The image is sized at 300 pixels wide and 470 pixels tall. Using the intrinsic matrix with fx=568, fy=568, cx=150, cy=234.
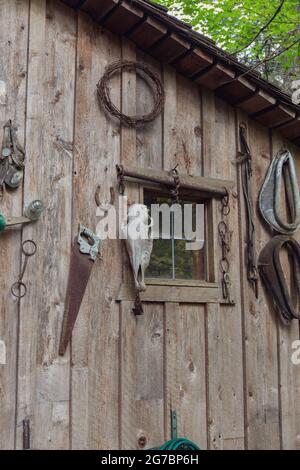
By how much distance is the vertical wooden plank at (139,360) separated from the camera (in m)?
3.55

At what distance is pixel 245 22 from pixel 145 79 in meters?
5.75

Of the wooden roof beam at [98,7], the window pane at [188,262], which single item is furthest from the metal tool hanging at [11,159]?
the window pane at [188,262]

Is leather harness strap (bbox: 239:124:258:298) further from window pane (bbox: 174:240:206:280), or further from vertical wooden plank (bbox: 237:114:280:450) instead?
window pane (bbox: 174:240:206:280)

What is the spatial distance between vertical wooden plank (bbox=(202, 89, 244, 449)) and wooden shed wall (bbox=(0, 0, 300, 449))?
11mm

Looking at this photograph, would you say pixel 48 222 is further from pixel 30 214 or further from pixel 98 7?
pixel 98 7

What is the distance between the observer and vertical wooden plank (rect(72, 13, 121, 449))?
3.42 m

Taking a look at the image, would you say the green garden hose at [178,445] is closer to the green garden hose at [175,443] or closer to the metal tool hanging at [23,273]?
the green garden hose at [175,443]

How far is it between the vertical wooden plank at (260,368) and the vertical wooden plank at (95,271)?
1.10 m

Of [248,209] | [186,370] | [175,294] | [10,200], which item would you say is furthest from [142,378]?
[248,209]

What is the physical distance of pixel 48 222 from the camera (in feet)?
11.4

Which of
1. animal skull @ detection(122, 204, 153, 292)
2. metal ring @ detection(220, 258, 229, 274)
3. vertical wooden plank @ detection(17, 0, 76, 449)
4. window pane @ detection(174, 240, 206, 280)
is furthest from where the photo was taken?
metal ring @ detection(220, 258, 229, 274)

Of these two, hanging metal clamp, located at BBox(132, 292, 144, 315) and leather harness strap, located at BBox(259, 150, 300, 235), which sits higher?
leather harness strap, located at BBox(259, 150, 300, 235)

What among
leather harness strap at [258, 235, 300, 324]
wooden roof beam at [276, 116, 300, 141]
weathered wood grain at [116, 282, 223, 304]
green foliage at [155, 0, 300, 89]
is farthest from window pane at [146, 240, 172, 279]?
green foliage at [155, 0, 300, 89]

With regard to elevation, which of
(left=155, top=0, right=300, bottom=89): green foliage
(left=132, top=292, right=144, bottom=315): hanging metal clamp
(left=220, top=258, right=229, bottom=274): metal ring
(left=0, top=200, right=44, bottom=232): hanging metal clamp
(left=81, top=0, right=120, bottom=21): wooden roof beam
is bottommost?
(left=132, top=292, right=144, bottom=315): hanging metal clamp
